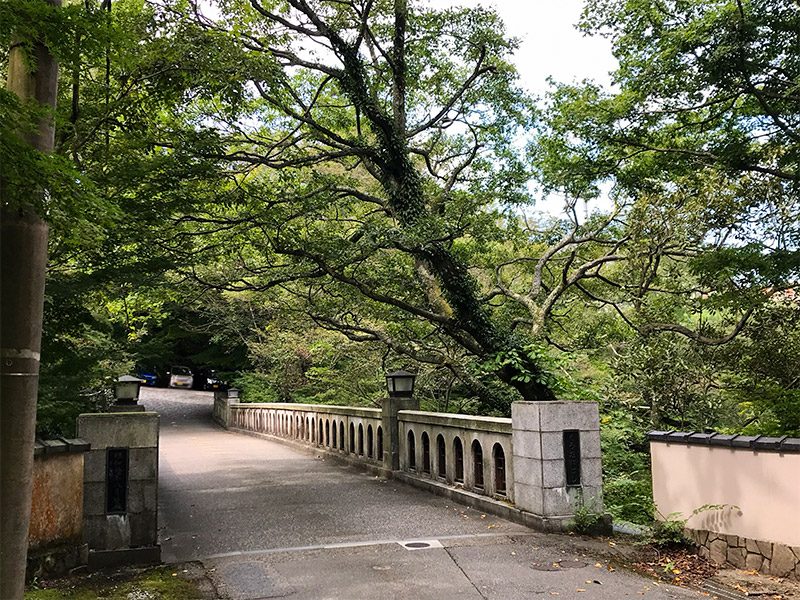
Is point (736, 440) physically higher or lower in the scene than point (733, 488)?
higher

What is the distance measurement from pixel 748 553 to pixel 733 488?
59cm

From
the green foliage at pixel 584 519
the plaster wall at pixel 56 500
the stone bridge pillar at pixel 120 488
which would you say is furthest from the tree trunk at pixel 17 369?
the green foliage at pixel 584 519

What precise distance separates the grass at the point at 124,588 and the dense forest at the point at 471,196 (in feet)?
7.65

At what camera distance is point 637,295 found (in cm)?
1170

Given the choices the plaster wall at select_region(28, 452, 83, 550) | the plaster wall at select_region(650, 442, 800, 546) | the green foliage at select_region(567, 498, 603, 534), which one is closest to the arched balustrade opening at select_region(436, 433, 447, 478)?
Answer: the green foliage at select_region(567, 498, 603, 534)

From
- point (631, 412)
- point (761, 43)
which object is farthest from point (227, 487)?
point (761, 43)

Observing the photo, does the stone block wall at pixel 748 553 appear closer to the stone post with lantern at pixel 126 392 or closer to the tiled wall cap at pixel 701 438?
the tiled wall cap at pixel 701 438

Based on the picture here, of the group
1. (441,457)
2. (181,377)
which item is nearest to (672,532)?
(441,457)

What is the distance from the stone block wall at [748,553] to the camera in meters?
5.68

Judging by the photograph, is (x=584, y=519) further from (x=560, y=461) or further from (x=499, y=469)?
(x=499, y=469)

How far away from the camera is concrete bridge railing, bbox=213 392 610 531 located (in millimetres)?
7699

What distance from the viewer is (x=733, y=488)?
625 cm

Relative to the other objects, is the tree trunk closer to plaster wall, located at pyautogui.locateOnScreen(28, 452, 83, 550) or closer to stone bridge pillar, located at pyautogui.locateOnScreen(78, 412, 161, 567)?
plaster wall, located at pyautogui.locateOnScreen(28, 452, 83, 550)

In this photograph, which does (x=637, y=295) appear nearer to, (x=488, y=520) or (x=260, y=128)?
(x=488, y=520)
